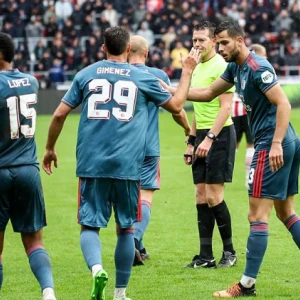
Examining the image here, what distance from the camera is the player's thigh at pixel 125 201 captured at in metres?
6.80

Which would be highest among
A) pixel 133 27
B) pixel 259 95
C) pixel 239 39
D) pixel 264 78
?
pixel 239 39

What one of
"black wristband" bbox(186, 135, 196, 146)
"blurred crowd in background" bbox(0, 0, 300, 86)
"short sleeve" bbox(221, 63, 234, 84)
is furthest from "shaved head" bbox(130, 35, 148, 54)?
"blurred crowd in background" bbox(0, 0, 300, 86)

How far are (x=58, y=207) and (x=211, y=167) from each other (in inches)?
191

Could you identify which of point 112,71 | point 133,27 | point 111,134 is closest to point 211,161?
point 111,134

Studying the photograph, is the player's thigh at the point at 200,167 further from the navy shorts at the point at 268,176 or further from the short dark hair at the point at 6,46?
the short dark hair at the point at 6,46

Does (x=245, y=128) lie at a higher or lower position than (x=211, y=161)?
lower

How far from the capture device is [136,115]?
22.3 ft

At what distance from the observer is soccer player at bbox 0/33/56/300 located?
21.2 feet

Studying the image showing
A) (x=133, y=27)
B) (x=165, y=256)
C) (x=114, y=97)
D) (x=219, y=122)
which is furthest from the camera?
(x=133, y=27)

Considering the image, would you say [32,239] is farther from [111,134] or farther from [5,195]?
[111,134]

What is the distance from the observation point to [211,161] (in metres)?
8.64

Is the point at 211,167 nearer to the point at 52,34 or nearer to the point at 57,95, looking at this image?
the point at 57,95

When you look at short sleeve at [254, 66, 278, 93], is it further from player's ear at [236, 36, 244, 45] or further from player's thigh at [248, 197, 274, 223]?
player's thigh at [248, 197, 274, 223]

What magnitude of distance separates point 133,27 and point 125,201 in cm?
2753
